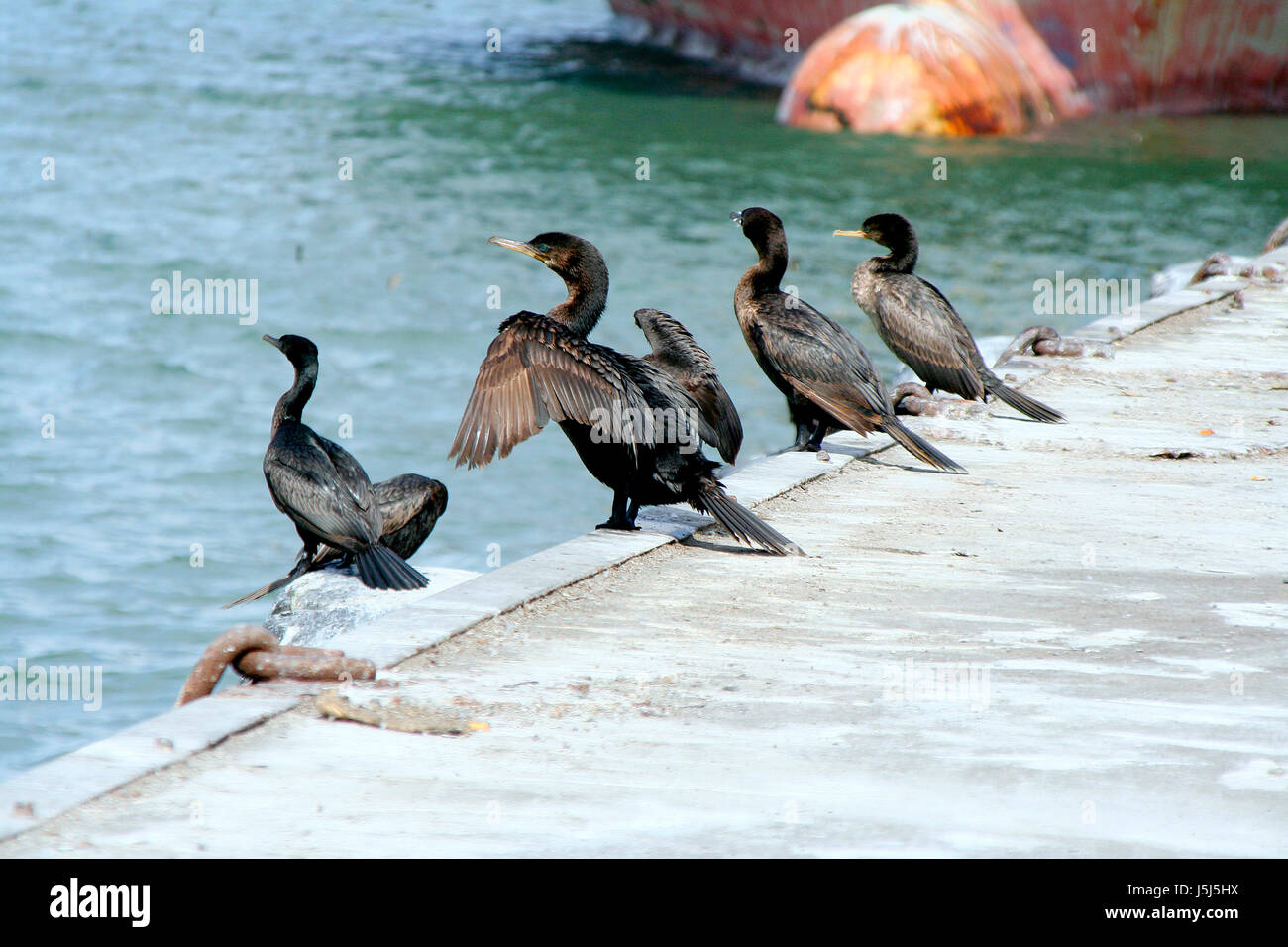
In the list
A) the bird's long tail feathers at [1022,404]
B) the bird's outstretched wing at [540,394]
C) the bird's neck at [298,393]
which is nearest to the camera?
the bird's outstretched wing at [540,394]

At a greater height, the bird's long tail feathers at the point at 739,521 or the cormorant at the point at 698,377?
the cormorant at the point at 698,377

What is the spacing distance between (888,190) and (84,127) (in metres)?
15.1

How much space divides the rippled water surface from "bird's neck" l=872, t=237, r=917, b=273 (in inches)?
181

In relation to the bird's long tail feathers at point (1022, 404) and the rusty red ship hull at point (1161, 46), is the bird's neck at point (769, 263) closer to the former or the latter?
the bird's long tail feathers at point (1022, 404)

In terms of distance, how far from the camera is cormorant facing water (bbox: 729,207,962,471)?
736 cm

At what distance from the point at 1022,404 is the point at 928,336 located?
2.01ft

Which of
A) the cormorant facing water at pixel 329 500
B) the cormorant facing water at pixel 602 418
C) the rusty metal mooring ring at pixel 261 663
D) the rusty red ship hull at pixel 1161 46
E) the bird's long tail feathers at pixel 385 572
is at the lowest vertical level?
the bird's long tail feathers at pixel 385 572

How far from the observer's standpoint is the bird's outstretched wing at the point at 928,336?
8.34 meters

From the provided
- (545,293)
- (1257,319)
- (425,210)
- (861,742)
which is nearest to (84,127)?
(425,210)

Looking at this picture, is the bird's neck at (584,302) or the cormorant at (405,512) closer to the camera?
the bird's neck at (584,302)

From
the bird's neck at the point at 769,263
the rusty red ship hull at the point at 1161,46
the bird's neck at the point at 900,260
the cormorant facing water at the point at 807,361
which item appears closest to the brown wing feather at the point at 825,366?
the cormorant facing water at the point at 807,361

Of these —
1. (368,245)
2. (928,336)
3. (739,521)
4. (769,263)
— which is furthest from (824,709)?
(368,245)

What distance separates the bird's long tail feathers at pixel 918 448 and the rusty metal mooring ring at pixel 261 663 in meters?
3.60
